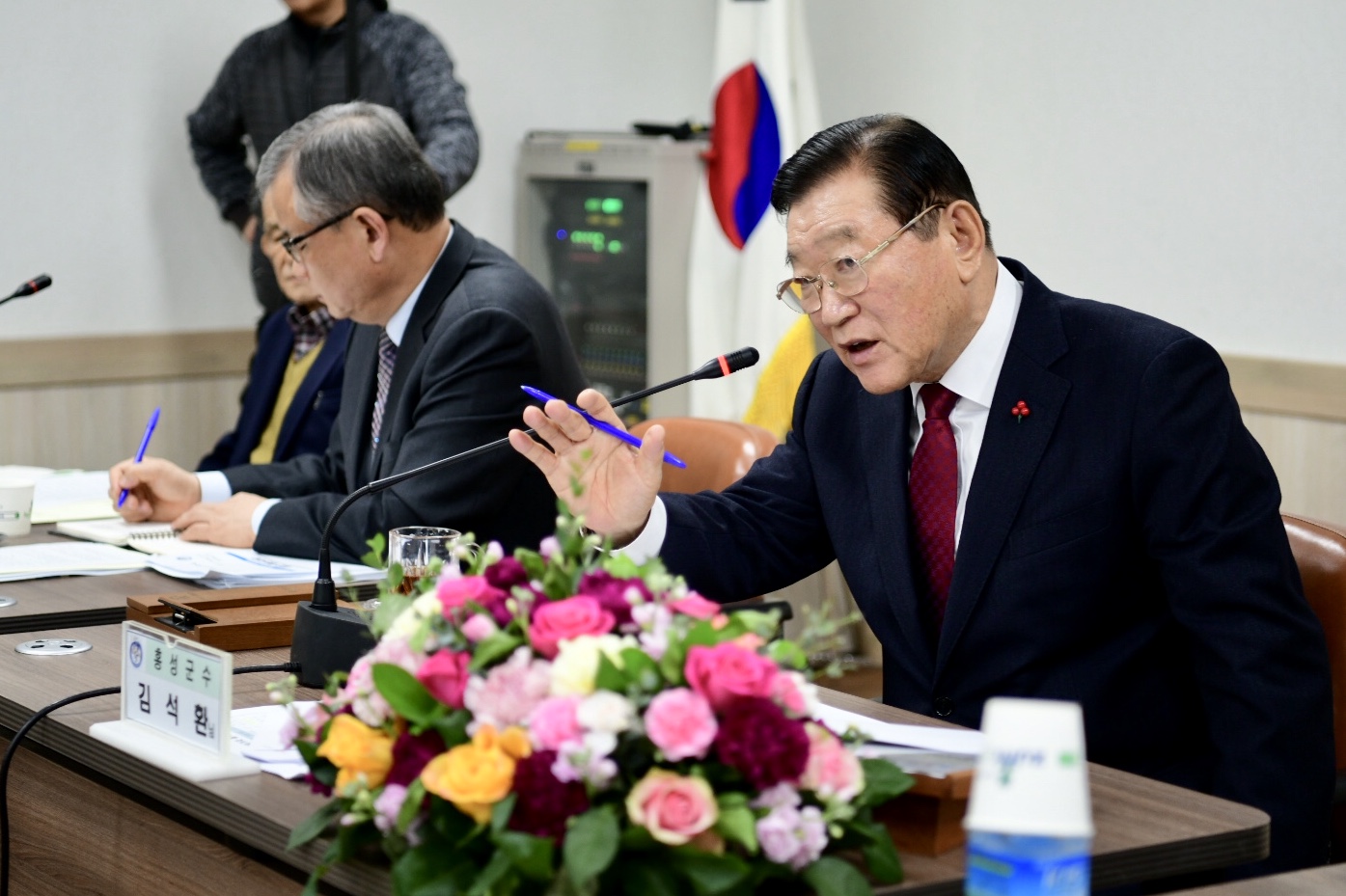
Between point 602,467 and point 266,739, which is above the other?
point 602,467

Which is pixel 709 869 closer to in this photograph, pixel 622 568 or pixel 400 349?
pixel 622 568

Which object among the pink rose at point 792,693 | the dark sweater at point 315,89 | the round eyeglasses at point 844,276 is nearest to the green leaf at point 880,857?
the pink rose at point 792,693

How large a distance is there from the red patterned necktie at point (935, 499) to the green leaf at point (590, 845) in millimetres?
908

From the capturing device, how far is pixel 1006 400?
1787mm

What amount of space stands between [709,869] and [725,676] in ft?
0.39

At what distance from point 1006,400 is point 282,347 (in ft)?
6.95

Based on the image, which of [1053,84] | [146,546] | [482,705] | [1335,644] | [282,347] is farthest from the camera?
[1053,84]

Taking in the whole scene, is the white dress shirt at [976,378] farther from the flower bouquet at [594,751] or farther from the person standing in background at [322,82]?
the person standing in background at [322,82]

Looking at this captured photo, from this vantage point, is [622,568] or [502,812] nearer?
[502,812]

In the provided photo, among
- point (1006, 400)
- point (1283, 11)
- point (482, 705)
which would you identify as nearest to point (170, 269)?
point (1283, 11)

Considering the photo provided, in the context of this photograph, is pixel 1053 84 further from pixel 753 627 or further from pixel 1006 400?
pixel 753 627

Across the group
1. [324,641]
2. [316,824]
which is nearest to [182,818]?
[324,641]

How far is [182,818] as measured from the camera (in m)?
1.48

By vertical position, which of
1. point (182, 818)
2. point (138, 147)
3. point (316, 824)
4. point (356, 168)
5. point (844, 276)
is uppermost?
point (138, 147)
